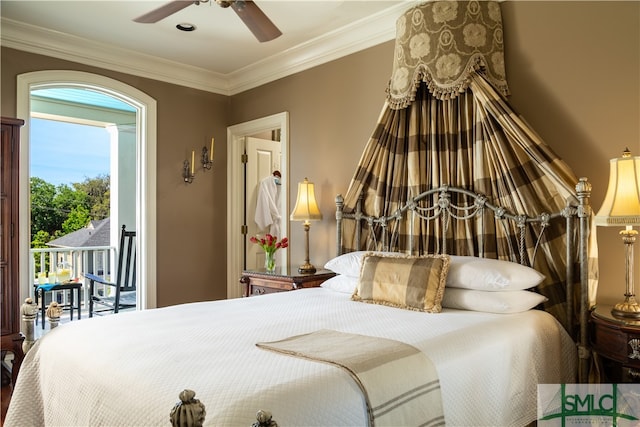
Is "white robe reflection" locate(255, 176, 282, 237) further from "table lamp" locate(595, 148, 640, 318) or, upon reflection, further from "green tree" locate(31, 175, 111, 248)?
"table lamp" locate(595, 148, 640, 318)

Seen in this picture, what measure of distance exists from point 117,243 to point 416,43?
5.38m

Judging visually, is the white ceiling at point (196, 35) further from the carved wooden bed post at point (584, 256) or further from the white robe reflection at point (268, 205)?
the carved wooden bed post at point (584, 256)

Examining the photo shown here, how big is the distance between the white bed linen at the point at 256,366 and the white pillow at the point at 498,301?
1.9 inches

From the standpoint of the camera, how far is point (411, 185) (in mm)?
3213

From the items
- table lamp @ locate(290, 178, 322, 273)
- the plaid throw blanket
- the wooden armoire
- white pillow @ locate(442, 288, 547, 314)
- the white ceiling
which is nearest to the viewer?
the plaid throw blanket

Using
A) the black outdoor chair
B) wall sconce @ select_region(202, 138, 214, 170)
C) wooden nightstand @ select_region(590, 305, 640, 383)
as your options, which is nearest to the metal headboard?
wooden nightstand @ select_region(590, 305, 640, 383)

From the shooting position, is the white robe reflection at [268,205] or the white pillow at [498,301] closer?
the white pillow at [498,301]

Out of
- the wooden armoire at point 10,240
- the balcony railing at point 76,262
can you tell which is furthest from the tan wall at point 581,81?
the balcony railing at point 76,262

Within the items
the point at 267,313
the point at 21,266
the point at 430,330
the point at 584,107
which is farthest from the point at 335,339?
the point at 21,266

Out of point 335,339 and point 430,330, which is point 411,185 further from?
point 335,339

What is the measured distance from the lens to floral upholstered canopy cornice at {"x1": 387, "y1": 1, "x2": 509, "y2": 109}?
9.41 ft

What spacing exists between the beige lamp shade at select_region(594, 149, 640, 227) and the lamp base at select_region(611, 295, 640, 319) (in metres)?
0.36

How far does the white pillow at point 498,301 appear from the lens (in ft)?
7.34

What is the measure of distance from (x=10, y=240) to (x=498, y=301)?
322cm
